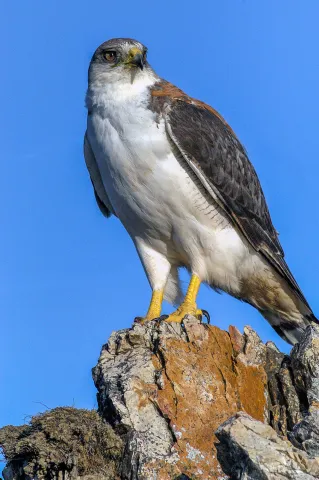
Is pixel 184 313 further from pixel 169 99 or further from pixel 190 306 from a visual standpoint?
pixel 169 99

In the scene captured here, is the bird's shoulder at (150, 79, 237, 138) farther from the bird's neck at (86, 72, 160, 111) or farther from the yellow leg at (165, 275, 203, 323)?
the yellow leg at (165, 275, 203, 323)

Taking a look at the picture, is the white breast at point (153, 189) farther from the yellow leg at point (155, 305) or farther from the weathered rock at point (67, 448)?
the weathered rock at point (67, 448)

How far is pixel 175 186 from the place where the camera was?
868 centimetres

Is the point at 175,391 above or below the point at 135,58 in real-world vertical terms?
below

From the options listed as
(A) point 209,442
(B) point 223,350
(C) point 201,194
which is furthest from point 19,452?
(C) point 201,194

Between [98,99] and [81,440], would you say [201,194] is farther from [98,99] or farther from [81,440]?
[81,440]

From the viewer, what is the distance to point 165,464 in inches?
261

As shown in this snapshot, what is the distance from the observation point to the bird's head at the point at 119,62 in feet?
Answer: 29.8

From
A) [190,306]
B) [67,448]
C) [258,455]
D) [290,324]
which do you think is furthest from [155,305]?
[258,455]

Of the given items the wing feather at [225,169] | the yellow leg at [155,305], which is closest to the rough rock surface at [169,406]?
the yellow leg at [155,305]

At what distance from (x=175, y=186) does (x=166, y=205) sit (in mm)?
221

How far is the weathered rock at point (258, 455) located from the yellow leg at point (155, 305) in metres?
3.73

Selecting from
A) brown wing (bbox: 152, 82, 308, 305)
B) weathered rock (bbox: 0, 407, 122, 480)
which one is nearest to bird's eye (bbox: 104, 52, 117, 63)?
brown wing (bbox: 152, 82, 308, 305)

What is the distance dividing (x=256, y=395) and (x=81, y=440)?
164cm
